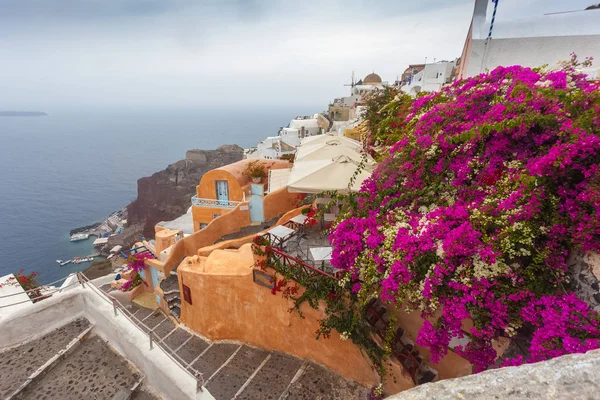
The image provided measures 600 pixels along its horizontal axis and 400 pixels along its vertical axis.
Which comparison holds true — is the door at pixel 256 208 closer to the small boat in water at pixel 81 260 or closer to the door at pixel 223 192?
the door at pixel 223 192

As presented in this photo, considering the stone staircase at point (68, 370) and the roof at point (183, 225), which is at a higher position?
the stone staircase at point (68, 370)

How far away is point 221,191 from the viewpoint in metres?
17.3

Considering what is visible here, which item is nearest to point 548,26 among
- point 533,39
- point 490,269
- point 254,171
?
point 533,39

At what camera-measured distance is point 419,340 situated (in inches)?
167

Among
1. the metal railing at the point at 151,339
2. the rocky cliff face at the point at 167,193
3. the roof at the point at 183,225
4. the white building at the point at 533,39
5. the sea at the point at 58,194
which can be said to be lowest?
the sea at the point at 58,194

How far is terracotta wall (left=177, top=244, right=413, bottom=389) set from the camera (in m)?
6.59

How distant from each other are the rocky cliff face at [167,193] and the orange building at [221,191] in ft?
113

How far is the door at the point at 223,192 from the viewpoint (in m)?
17.1

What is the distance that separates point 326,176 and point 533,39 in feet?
29.0

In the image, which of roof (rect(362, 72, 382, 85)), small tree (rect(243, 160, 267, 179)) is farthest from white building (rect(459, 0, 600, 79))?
roof (rect(362, 72, 382, 85))

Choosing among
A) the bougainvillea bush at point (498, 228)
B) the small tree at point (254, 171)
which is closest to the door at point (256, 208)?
the small tree at point (254, 171)

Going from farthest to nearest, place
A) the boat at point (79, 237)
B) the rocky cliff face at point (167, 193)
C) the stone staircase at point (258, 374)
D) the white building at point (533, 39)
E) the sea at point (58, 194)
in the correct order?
the boat at point (79, 237) → the rocky cliff face at point (167, 193) → the sea at point (58, 194) → the white building at point (533, 39) → the stone staircase at point (258, 374)

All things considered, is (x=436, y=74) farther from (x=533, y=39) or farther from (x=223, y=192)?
(x=223, y=192)

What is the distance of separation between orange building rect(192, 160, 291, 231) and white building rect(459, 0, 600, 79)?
39.5ft
